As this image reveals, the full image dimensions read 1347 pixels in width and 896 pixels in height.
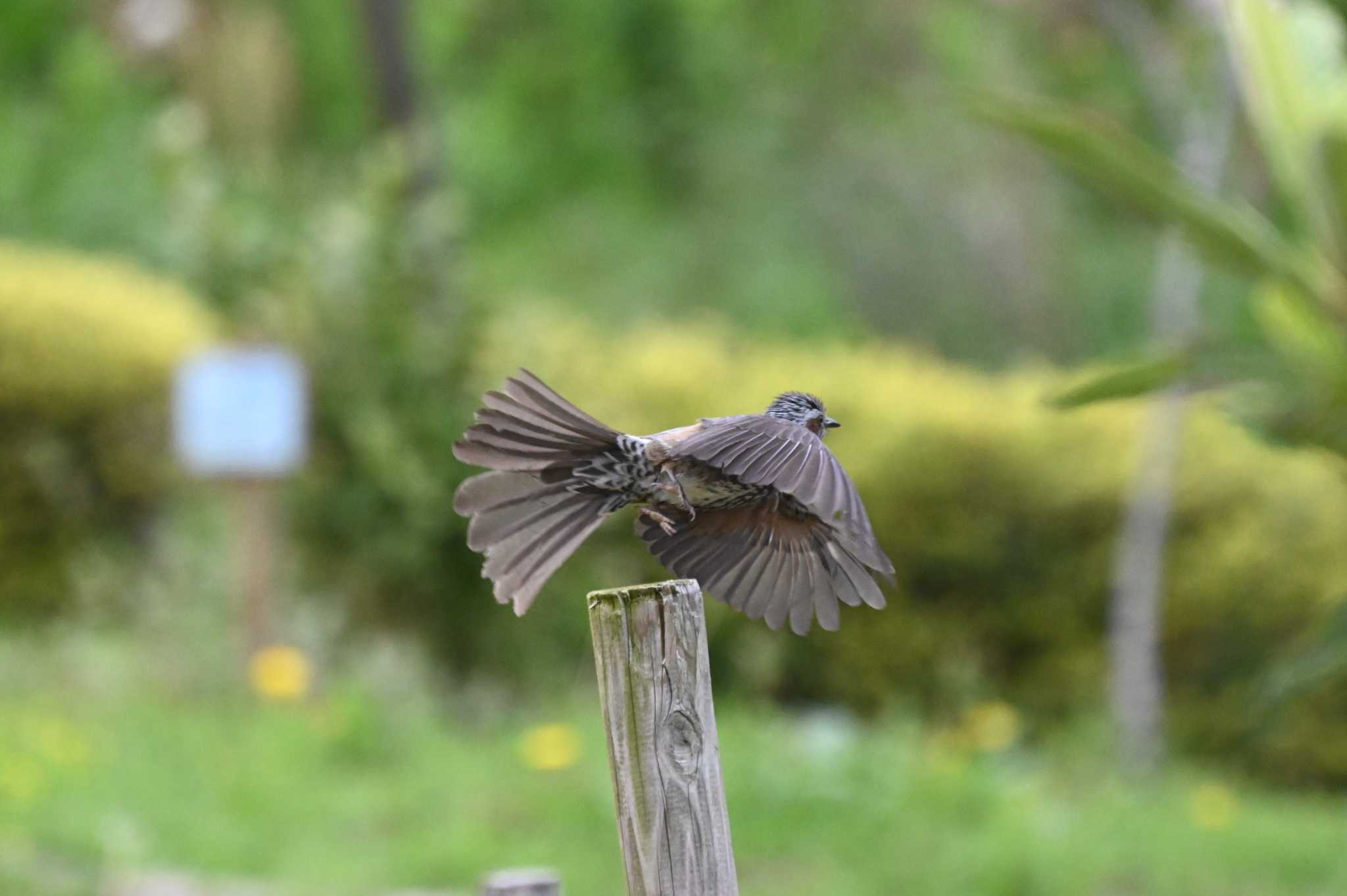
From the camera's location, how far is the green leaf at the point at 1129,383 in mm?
3623

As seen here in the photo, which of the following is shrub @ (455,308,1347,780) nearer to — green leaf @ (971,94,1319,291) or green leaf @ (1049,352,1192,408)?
green leaf @ (971,94,1319,291)

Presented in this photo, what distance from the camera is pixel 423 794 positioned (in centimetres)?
519

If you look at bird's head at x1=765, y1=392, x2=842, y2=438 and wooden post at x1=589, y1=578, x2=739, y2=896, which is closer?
wooden post at x1=589, y1=578, x2=739, y2=896

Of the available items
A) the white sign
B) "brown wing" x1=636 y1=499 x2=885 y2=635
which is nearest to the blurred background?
the white sign

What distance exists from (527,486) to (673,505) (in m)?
0.21

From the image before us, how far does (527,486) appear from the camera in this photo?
2.19 m

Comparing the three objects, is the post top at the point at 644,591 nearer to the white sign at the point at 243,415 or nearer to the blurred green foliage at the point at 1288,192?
the blurred green foliage at the point at 1288,192

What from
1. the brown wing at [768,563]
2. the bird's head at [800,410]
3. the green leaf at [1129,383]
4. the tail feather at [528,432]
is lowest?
the brown wing at [768,563]

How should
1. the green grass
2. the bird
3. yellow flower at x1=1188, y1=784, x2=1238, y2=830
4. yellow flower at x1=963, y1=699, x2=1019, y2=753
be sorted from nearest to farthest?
the bird, the green grass, yellow flower at x1=1188, y1=784, x2=1238, y2=830, yellow flower at x1=963, y1=699, x2=1019, y2=753

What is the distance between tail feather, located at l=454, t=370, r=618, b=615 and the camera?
2.08 m

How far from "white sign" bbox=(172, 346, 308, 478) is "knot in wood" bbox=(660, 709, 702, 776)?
15.3 ft

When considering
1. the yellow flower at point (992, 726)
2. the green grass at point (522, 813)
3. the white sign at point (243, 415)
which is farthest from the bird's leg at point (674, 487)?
the white sign at point (243, 415)

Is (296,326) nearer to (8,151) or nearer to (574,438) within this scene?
(574,438)

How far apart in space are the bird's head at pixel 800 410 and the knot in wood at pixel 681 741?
0.44m
